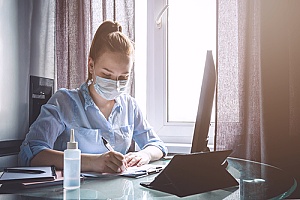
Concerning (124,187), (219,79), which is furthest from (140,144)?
(124,187)

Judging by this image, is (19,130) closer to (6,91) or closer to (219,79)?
(6,91)

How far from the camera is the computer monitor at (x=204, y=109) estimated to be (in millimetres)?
1228

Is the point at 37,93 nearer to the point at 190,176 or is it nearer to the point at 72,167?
the point at 72,167

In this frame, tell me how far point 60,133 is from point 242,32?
3.21 ft

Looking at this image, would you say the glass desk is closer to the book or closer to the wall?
the book

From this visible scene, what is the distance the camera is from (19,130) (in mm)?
2082

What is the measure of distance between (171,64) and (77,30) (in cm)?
59

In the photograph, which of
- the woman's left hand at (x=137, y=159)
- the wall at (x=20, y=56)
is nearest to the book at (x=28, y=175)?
the woman's left hand at (x=137, y=159)

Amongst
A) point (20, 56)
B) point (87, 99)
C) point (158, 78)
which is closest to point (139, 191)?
point (87, 99)

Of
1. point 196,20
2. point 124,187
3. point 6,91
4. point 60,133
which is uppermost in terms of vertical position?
point 196,20

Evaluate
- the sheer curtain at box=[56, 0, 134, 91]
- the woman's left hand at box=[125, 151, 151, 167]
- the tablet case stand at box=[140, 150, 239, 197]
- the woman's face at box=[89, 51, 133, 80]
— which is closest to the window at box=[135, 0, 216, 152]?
the sheer curtain at box=[56, 0, 134, 91]

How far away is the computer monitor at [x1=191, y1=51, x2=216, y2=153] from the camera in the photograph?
123 cm

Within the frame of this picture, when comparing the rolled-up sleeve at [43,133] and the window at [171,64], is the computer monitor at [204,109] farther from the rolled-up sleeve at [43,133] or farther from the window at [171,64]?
the window at [171,64]

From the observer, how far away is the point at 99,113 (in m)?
1.76
